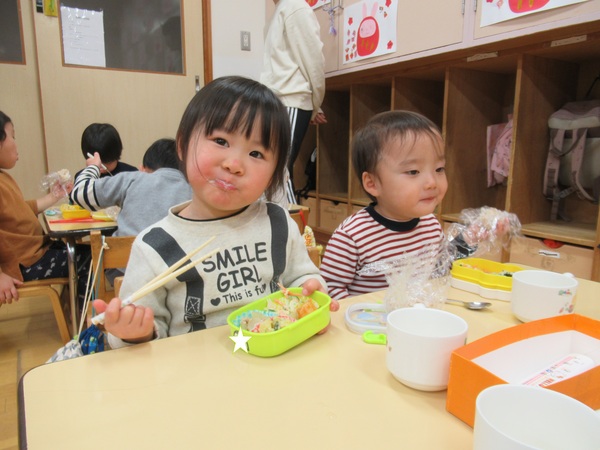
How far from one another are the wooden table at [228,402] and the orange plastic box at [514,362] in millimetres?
29

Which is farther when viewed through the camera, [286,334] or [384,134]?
[384,134]

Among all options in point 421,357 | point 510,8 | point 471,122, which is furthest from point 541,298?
point 471,122

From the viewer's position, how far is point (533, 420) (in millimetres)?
382

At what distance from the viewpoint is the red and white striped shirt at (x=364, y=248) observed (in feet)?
3.82

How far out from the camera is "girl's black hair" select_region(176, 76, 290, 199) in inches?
32.5

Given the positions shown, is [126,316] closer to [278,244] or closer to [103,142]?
[278,244]

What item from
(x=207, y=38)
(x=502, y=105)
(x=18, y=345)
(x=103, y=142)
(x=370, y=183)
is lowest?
(x=18, y=345)

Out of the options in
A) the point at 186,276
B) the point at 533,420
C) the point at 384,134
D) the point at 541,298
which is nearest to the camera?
the point at 533,420

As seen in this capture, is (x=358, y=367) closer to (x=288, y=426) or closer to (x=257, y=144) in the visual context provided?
(x=288, y=426)

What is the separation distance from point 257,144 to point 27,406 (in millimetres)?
550

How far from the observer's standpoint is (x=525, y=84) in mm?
2045

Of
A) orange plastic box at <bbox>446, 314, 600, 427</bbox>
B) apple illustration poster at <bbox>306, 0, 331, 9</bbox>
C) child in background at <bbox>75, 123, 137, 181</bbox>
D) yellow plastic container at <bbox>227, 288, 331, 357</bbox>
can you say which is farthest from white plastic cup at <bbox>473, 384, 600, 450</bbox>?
apple illustration poster at <bbox>306, 0, 331, 9</bbox>

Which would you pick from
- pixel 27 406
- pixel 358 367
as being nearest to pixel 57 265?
pixel 27 406

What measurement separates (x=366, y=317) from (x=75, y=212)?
5.71ft
